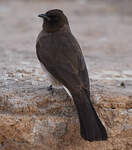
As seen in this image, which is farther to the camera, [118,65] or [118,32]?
[118,32]

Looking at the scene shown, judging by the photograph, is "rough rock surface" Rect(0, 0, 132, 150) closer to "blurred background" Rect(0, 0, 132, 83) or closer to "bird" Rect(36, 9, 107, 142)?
"blurred background" Rect(0, 0, 132, 83)

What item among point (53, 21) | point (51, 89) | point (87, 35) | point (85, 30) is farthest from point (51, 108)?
point (85, 30)

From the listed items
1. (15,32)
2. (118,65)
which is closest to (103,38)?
(15,32)

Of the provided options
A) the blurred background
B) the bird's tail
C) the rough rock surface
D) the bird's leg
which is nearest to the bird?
the bird's tail

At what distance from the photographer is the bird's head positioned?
5.22 meters

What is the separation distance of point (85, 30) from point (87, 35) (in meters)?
0.66

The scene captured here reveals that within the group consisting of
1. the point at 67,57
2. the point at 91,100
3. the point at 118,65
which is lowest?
the point at 118,65

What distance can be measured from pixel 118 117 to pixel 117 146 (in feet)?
0.98

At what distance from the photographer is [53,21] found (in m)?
5.28

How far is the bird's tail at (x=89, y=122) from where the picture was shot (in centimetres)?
405

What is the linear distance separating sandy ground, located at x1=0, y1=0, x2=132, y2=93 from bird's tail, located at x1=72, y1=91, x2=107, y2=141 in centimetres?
90

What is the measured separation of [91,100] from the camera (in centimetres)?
451

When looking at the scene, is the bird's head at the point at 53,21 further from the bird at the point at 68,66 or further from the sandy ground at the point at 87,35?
the sandy ground at the point at 87,35

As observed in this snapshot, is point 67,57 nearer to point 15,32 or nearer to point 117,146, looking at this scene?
point 117,146
